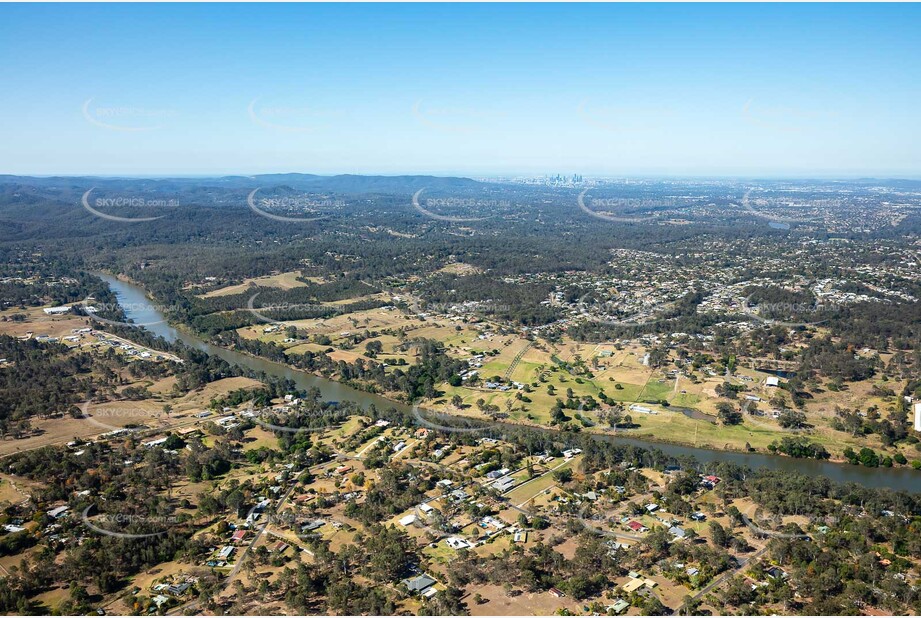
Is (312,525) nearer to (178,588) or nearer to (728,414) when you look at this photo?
(178,588)

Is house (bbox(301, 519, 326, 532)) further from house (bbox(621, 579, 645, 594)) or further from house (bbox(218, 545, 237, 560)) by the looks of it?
house (bbox(621, 579, 645, 594))

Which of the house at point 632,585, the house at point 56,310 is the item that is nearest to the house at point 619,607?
the house at point 632,585

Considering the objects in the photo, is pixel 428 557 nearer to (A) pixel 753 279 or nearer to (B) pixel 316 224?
(A) pixel 753 279

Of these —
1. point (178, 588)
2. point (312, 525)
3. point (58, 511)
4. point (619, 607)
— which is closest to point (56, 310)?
point (58, 511)

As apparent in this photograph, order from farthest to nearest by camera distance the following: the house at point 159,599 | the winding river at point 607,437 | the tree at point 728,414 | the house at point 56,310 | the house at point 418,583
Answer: the house at point 56,310 < the tree at point 728,414 < the winding river at point 607,437 < the house at point 418,583 < the house at point 159,599

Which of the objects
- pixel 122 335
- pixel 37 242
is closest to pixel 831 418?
pixel 122 335

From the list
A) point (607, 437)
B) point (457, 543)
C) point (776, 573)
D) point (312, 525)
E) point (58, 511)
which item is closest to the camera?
point (776, 573)

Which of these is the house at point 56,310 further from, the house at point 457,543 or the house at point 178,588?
the house at point 457,543
